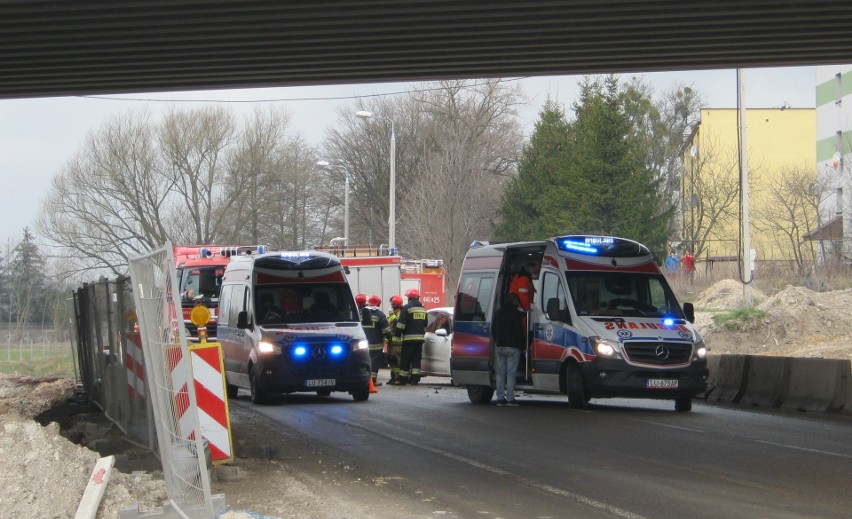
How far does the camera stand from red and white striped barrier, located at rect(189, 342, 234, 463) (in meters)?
10.8

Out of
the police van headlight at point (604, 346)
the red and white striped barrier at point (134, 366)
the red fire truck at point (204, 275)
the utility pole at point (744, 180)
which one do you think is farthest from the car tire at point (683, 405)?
the utility pole at point (744, 180)

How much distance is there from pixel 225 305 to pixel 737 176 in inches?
1878

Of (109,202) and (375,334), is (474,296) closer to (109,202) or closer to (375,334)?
(375,334)

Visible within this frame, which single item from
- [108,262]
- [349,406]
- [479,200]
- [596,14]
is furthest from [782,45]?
[479,200]

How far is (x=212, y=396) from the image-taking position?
10.9 metres

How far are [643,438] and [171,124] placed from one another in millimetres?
43390

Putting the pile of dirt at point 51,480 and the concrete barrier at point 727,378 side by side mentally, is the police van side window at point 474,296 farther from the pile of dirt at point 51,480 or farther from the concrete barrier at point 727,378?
the pile of dirt at point 51,480

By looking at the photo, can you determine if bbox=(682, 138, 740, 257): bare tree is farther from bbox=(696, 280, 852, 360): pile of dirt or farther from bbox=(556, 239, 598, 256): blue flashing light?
bbox=(556, 239, 598, 256): blue flashing light

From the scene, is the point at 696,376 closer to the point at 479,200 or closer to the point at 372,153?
the point at 479,200

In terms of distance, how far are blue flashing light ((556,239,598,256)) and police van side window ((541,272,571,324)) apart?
0.47m

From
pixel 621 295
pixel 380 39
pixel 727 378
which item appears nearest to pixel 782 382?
pixel 727 378

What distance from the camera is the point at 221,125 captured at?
181ft

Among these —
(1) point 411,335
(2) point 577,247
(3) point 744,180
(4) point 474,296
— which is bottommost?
(1) point 411,335

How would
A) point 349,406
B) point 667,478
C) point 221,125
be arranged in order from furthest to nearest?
point 221,125 < point 349,406 < point 667,478
